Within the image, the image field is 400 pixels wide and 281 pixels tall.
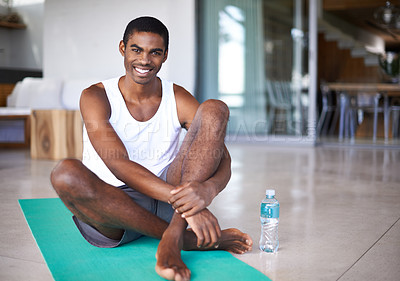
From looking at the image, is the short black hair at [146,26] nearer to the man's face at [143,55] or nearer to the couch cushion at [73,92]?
the man's face at [143,55]

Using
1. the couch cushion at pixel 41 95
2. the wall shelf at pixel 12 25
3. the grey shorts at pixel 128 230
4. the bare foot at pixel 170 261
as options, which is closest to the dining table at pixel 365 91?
the couch cushion at pixel 41 95

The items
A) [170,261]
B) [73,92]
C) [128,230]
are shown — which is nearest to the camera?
[170,261]

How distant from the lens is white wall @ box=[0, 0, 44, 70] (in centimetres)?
864

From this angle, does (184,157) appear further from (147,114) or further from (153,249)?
(153,249)

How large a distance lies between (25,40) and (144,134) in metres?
7.85

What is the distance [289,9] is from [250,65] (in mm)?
886

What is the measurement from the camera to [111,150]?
1.56 metres

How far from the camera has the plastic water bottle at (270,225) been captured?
1.76 metres

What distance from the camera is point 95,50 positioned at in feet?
22.4

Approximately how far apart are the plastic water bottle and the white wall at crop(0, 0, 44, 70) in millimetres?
7747

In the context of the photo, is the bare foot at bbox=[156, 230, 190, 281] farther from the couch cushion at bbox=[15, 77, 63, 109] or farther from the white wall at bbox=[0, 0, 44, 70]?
the white wall at bbox=[0, 0, 44, 70]

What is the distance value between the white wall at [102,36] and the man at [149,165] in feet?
15.3

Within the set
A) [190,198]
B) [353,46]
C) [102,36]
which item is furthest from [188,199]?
[353,46]

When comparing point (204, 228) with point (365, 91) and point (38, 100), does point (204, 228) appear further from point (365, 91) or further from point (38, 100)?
point (365, 91)
